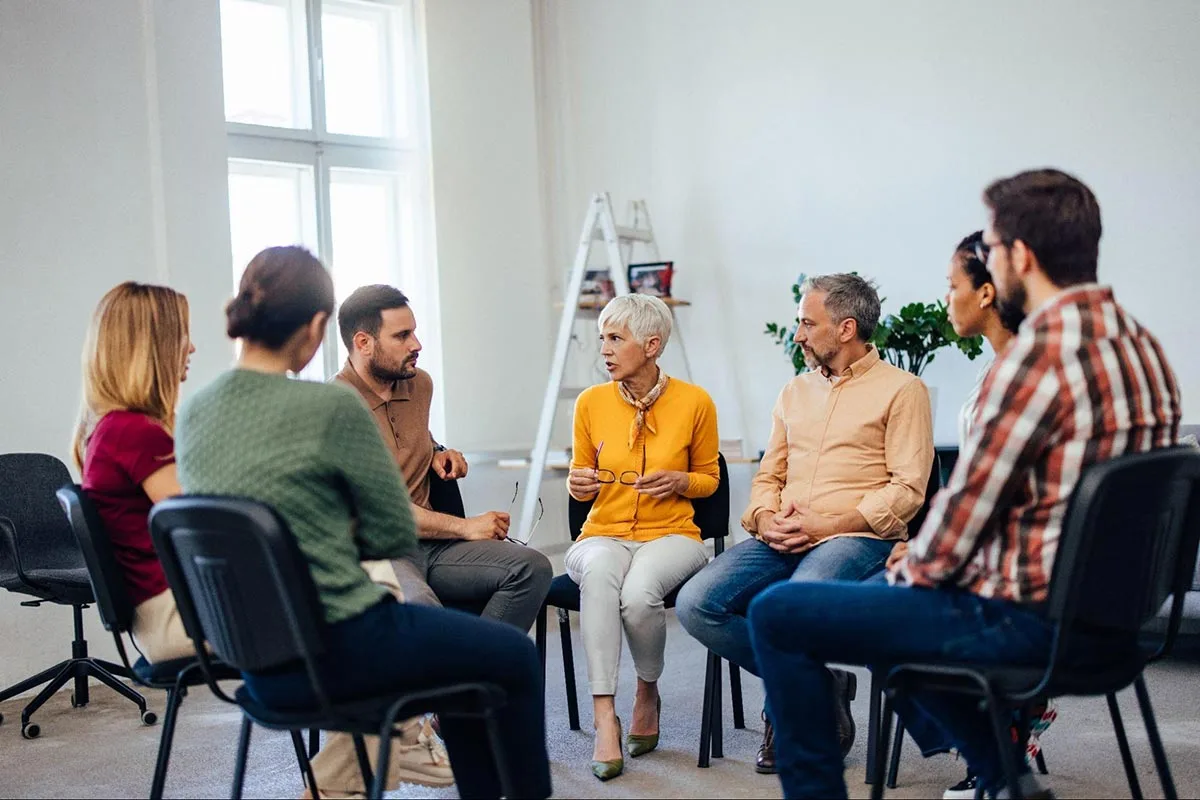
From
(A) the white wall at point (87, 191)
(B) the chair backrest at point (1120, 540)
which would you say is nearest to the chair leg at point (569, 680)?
(B) the chair backrest at point (1120, 540)

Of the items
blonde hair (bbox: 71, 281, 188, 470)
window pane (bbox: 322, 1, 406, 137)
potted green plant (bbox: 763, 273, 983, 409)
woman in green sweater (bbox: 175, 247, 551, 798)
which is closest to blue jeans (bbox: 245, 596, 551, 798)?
woman in green sweater (bbox: 175, 247, 551, 798)

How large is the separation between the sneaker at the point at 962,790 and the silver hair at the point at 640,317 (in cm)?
129

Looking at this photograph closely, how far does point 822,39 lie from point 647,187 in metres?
1.08

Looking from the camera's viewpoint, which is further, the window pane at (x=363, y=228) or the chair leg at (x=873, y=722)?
the window pane at (x=363, y=228)

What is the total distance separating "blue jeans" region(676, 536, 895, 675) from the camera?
284 centimetres

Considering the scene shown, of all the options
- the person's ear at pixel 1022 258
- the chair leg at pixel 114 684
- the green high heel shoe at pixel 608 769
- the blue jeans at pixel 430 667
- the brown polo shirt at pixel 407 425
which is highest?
the person's ear at pixel 1022 258

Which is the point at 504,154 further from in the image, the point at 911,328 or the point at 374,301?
the point at 374,301

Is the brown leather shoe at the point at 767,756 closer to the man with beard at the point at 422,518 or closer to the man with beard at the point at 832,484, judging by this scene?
the man with beard at the point at 832,484

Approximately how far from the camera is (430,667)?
1.94 m

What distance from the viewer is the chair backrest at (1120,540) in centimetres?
183

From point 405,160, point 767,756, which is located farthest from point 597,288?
point 767,756

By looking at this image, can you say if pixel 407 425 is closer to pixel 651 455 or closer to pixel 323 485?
pixel 651 455

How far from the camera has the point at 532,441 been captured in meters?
5.82

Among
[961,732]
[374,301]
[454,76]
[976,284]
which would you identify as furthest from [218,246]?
[961,732]
